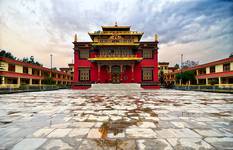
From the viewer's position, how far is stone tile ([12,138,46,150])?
2555 mm

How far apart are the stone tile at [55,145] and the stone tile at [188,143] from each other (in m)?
1.97

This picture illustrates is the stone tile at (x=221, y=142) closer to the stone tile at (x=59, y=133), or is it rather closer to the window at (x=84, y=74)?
the stone tile at (x=59, y=133)

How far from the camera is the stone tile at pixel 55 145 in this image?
8.21 feet

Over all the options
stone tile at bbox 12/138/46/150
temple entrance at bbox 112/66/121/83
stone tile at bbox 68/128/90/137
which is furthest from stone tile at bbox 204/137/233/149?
temple entrance at bbox 112/66/121/83

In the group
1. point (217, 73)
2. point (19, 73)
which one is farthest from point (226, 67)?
point (19, 73)

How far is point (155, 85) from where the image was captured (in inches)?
1146

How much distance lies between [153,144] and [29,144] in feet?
7.92

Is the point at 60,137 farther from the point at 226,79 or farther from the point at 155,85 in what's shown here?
the point at 226,79

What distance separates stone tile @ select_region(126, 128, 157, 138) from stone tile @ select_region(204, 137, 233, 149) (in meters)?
1.09

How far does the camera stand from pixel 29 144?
106 inches

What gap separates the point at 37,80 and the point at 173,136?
4231cm

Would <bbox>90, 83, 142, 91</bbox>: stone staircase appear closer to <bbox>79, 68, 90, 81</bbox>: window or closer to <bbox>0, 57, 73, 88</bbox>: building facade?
<bbox>79, 68, 90, 81</bbox>: window

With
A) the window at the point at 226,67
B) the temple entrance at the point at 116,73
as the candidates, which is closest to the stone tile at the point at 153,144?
the temple entrance at the point at 116,73

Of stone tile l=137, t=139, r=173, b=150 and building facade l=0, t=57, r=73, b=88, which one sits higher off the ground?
building facade l=0, t=57, r=73, b=88
